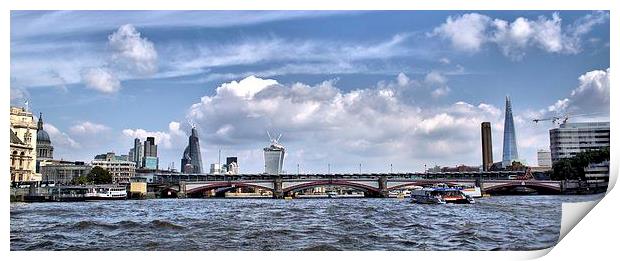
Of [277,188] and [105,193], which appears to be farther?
[277,188]

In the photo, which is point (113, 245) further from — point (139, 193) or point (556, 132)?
point (139, 193)

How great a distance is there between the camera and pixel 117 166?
84.1 feet

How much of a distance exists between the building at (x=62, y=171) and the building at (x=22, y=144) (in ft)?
9.29

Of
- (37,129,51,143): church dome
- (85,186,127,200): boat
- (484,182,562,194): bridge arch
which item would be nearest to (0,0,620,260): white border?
(37,129,51,143): church dome

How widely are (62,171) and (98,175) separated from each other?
196 cm

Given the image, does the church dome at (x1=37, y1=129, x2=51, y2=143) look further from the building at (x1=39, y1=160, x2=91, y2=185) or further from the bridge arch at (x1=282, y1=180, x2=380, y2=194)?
the bridge arch at (x1=282, y1=180, x2=380, y2=194)

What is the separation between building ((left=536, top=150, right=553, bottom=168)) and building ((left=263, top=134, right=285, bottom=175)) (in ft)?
25.9

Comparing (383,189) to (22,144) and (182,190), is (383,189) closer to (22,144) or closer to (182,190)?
(182,190)

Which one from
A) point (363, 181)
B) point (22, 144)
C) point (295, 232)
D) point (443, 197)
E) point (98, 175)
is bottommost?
point (295, 232)

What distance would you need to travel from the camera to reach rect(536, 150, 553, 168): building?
65.4 ft

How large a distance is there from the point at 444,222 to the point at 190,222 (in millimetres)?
4487

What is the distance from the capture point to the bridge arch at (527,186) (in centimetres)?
2245
